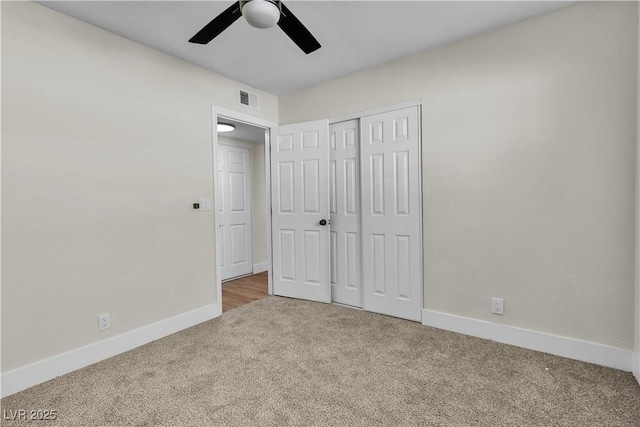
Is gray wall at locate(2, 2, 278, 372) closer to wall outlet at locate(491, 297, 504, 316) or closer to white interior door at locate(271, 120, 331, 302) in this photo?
white interior door at locate(271, 120, 331, 302)

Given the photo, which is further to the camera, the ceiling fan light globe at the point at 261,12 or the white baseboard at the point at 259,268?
the white baseboard at the point at 259,268

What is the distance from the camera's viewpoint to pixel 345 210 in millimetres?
3387

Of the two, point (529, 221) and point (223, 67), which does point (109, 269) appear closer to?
point (223, 67)

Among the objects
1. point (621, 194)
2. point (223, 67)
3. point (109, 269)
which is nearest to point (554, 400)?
point (621, 194)

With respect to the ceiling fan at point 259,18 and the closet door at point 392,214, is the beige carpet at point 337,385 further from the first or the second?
the ceiling fan at point 259,18

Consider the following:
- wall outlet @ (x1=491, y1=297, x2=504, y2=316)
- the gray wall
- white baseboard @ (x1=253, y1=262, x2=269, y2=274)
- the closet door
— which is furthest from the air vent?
wall outlet @ (x1=491, y1=297, x2=504, y2=316)

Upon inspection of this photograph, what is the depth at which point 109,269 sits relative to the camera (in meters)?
2.37

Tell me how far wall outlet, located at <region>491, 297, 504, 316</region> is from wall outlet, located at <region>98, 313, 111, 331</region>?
118 inches

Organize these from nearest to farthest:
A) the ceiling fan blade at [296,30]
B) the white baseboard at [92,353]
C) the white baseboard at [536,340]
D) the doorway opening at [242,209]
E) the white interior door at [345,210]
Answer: the ceiling fan blade at [296,30] < the white baseboard at [92,353] < the white baseboard at [536,340] < the white interior door at [345,210] < the doorway opening at [242,209]

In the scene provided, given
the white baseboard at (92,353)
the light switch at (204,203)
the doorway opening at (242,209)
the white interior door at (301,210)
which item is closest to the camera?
the white baseboard at (92,353)

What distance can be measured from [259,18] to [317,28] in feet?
2.82

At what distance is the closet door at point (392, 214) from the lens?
2.88 m

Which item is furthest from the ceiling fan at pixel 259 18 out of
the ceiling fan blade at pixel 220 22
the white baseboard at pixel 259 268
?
the white baseboard at pixel 259 268

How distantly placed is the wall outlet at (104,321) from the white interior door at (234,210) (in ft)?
7.56
